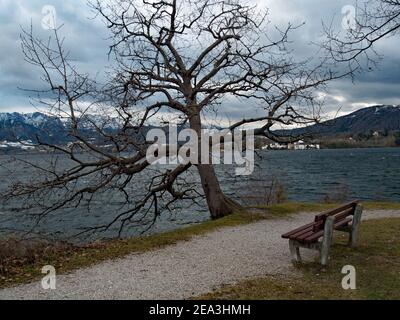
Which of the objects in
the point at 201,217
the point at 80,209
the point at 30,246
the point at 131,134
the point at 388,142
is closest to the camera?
the point at 30,246

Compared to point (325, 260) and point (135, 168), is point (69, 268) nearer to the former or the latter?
point (325, 260)

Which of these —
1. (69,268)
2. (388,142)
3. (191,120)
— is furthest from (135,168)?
(388,142)

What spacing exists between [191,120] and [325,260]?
7.90 meters

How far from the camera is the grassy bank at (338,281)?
6.80 m

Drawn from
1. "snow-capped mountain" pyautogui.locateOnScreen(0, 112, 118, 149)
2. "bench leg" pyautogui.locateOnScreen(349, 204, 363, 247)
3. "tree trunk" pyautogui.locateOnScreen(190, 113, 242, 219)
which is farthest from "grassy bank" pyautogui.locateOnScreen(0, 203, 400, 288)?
"bench leg" pyautogui.locateOnScreen(349, 204, 363, 247)

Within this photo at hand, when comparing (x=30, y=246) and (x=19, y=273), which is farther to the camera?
(x=30, y=246)

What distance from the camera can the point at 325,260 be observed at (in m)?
8.38

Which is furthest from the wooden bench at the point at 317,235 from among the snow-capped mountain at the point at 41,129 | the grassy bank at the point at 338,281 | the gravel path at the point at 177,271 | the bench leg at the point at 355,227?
the snow-capped mountain at the point at 41,129

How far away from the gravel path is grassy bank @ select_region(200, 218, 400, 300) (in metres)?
0.43

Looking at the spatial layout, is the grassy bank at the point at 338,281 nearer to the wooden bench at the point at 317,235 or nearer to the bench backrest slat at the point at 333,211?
the wooden bench at the point at 317,235

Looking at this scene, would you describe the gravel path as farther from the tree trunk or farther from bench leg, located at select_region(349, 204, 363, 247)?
the tree trunk

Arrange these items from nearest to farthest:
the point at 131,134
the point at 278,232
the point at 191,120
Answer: the point at 278,232, the point at 131,134, the point at 191,120

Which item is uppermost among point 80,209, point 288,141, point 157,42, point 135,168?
point 157,42

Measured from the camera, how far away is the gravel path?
7168mm
